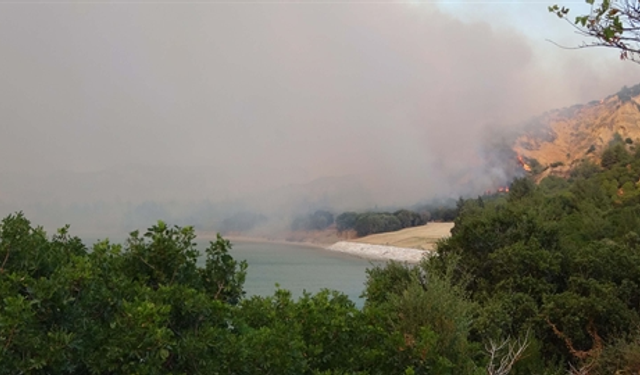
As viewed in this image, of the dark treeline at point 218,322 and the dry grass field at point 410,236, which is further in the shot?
the dry grass field at point 410,236

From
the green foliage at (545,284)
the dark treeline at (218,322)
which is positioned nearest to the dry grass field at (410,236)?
the green foliage at (545,284)

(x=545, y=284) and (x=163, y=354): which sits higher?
(x=163, y=354)

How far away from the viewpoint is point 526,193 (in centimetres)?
7400

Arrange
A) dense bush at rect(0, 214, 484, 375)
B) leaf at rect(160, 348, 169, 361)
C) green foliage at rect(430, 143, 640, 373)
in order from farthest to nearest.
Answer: green foliage at rect(430, 143, 640, 373), leaf at rect(160, 348, 169, 361), dense bush at rect(0, 214, 484, 375)

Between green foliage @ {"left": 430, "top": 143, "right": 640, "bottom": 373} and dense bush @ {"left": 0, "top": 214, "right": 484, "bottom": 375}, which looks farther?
green foliage @ {"left": 430, "top": 143, "right": 640, "bottom": 373}

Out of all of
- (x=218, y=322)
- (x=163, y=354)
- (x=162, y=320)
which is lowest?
(x=163, y=354)

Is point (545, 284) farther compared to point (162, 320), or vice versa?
point (545, 284)

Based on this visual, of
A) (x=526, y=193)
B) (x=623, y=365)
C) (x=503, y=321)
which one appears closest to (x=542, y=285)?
(x=503, y=321)

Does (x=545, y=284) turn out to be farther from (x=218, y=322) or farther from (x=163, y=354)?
(x=163, y=354)

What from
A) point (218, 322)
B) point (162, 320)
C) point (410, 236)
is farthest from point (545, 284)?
point (410, 236)

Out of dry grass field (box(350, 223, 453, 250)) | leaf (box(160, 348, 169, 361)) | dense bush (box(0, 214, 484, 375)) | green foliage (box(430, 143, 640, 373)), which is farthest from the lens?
dry grass field (box(350, 223, 453, 250))

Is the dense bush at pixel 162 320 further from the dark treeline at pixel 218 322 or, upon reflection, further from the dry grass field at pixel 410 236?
the dry grass field at pixel 410 236

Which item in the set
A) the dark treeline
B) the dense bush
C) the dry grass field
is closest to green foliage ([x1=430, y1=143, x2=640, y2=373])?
the dark treeline

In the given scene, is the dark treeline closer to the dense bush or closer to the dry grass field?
the dense bush
